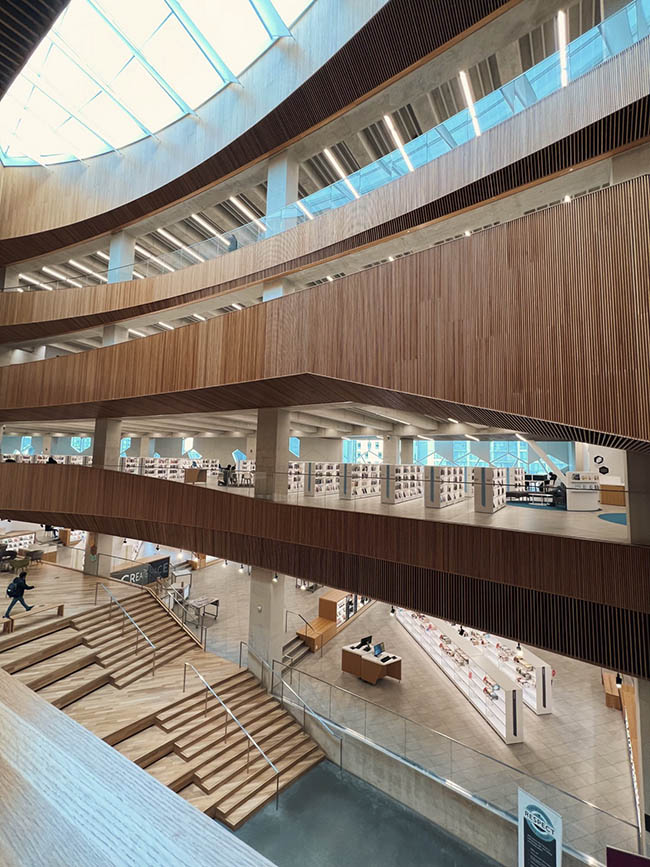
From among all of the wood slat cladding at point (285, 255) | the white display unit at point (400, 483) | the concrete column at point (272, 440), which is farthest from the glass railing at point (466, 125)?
the white display unit at point (400, 483)

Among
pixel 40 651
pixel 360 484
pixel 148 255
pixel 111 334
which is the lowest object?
pixel 40 651

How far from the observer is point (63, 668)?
37.0 feet

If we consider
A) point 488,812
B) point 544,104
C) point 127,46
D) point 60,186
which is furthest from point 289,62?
point 488,812

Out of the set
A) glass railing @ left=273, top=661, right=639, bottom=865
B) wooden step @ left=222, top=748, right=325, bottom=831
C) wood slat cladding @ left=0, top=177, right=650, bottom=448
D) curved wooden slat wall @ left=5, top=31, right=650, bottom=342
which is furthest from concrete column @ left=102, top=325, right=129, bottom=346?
wooden step @ left=222, top=748, right=325, bottom=831

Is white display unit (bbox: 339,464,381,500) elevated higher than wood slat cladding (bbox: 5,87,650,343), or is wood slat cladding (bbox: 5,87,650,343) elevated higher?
wood slat cladding (bbox: 5,87,650,343)

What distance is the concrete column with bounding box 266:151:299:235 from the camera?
1122 cm

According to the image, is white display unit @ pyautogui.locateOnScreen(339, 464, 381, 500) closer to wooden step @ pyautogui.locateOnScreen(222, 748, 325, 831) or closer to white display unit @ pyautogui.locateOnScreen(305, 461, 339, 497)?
white display unit @ pyautogui.locateOnScreen(305, 461, 339, 497)

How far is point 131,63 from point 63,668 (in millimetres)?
15108

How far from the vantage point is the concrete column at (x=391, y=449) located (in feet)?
76.7

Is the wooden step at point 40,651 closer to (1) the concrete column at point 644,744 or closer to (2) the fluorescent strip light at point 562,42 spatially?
(1) the concrete column at point 644,744

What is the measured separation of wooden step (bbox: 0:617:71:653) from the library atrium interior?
7 cm

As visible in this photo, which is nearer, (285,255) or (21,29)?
(21,29)

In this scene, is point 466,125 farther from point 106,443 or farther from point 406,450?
point 406,450

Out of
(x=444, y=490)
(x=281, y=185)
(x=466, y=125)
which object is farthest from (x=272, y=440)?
(x=466, y=125)
